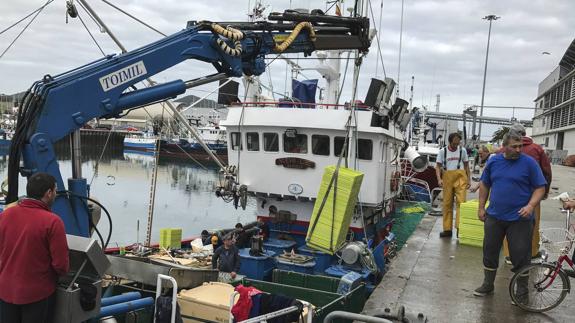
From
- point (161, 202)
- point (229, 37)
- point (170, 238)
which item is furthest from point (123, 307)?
point (161, 202)

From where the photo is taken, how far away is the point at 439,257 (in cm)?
763

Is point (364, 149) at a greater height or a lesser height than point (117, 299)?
greater

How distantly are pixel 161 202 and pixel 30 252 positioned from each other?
26.1m

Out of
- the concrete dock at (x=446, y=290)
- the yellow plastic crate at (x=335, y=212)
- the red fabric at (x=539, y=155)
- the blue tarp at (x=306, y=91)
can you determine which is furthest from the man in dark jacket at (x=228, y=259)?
the blue tarp at (x=306, y=91)

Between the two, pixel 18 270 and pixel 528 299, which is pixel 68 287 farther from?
pixel 528 299

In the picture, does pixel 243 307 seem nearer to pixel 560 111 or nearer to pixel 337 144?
pixel 337 144

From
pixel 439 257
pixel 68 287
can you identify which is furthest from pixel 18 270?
pixel 439 257

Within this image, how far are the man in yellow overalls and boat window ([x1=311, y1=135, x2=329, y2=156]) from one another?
299 centimetres

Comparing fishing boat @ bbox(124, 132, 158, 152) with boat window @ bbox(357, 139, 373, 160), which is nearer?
boat window @ bbox(357, 139, 373, 160)

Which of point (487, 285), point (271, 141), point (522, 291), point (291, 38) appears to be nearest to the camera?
point (522, 291)

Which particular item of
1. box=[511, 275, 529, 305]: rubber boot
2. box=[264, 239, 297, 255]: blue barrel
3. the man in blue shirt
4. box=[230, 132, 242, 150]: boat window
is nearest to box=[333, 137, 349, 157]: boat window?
box=[264, 239, 297, 255]: blue barrel

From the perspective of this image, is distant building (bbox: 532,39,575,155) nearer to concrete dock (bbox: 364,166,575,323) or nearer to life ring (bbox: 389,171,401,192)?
life ring (bbox: 389,171,401,192)

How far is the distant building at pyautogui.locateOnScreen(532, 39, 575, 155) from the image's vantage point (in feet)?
155

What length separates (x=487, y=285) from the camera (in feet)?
18.2
